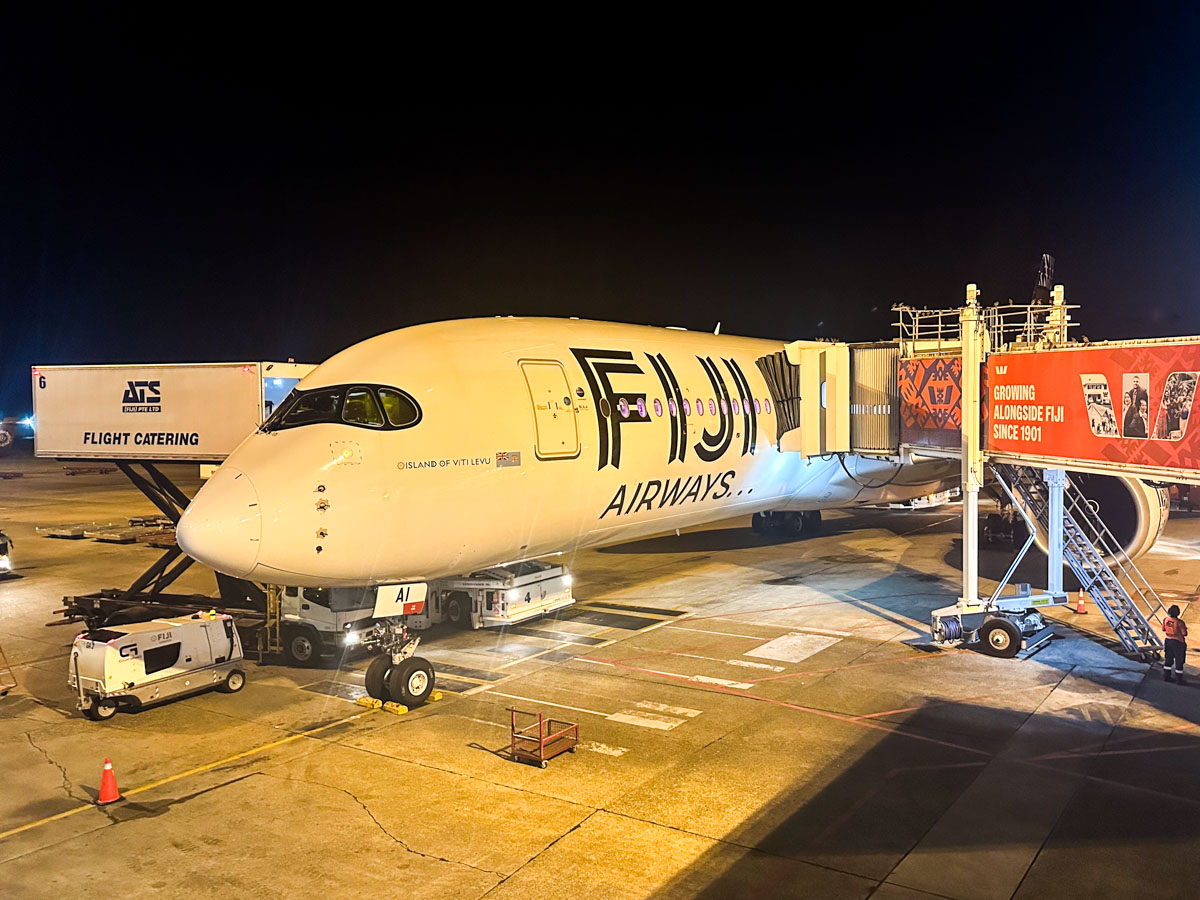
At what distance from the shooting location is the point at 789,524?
33469 mm

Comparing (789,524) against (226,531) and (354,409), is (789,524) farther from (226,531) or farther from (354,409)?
(226,531)

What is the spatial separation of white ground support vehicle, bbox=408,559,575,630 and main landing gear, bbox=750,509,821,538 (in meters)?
14.0

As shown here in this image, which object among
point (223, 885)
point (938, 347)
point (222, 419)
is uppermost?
point (938, 347)

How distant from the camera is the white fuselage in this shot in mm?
12742

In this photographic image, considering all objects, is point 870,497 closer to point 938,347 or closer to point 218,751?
point 938,347

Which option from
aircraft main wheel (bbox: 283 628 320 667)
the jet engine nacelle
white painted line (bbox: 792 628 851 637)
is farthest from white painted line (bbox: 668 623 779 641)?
aircraft main wheel (bbox: 283 628 320 667)

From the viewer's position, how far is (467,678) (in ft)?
54.9

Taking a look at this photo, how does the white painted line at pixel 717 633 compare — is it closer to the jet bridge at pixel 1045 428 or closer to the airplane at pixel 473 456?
the airplane at pixel 473 456

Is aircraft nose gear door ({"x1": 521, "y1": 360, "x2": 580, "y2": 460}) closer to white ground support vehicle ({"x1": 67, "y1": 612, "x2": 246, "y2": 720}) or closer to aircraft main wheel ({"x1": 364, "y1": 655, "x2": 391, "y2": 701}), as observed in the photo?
aircraft main wheel ({"x1": 364, "y1": 655, "x2": 391, "y2": 701})

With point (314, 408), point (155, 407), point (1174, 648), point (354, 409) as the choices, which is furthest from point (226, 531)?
point (1174, 648)

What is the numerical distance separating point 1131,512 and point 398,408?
56.3ft

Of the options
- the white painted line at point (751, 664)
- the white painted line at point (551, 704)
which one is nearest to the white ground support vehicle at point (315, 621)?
the white painted line at point (551, 704)

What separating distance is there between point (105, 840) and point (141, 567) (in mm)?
19878

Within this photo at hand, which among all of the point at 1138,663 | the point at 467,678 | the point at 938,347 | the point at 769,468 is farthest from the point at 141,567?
the point at 1138,663
